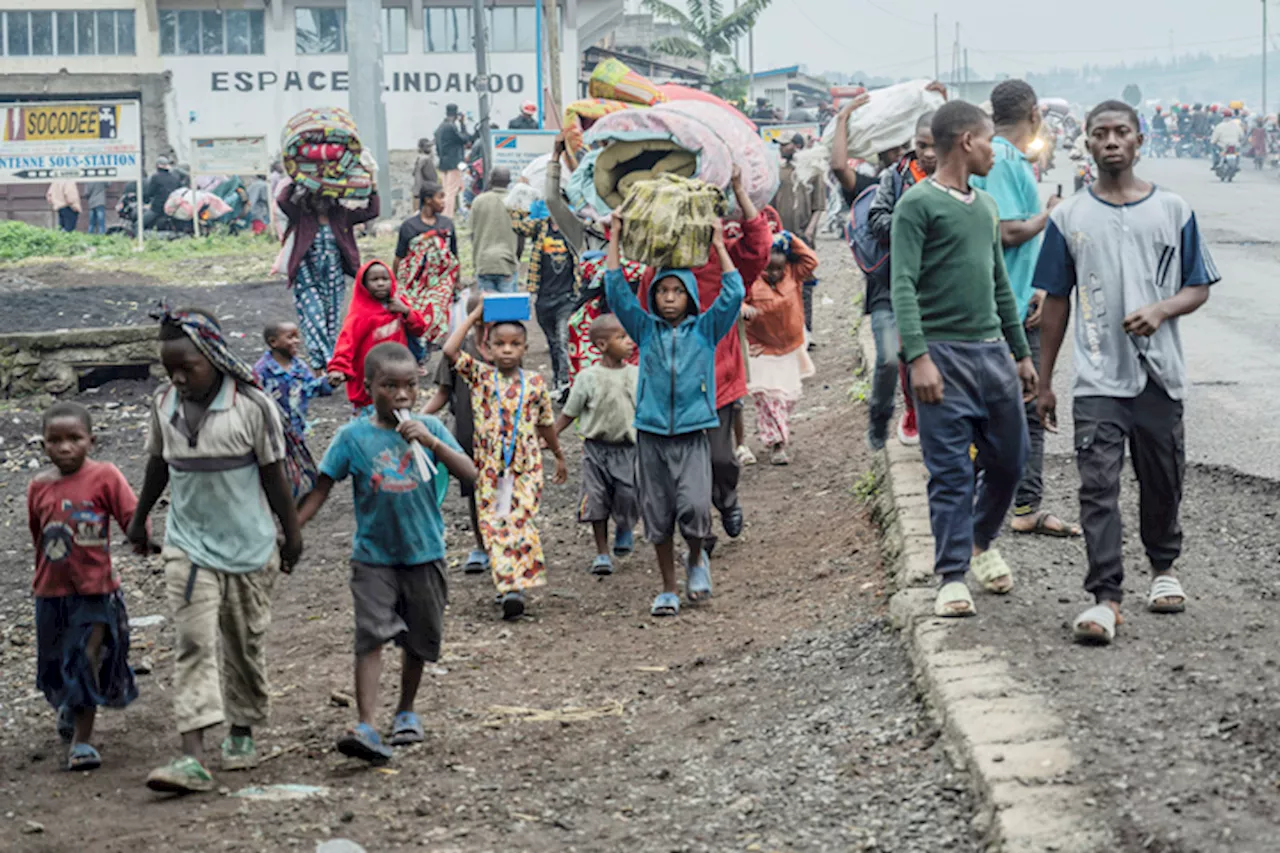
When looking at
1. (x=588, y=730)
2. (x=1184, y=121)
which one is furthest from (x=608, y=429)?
(x=1184, y=121)

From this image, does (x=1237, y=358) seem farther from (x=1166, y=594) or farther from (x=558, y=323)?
(x=1166, y=594)

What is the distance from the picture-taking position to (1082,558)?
6918 millimetres

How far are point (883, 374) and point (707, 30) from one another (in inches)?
1749

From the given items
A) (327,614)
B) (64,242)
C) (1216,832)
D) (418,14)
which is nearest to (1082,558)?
(1216,832)

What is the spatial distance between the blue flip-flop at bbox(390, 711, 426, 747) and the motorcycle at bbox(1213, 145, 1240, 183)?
3669 centimetres

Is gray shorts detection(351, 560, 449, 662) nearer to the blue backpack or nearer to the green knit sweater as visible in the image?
the green knit sweater

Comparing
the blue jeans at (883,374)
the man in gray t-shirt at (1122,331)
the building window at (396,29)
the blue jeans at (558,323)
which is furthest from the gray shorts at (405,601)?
the building window at (396,29)

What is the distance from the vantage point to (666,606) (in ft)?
25.2

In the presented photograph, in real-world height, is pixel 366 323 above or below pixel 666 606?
above

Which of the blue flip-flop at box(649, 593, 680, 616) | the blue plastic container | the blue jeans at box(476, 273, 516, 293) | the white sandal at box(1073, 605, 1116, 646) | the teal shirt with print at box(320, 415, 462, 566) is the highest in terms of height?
the blue jeans at box(476, 273, 516, 293)

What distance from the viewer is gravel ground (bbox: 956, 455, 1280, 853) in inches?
164

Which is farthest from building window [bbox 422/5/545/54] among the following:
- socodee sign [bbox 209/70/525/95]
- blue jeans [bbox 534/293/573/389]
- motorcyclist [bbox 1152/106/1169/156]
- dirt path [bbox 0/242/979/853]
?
dirt path [bbox 0/242/979/853]

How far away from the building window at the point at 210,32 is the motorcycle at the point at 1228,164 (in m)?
24.2

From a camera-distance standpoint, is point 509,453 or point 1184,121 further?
point 1184,121
